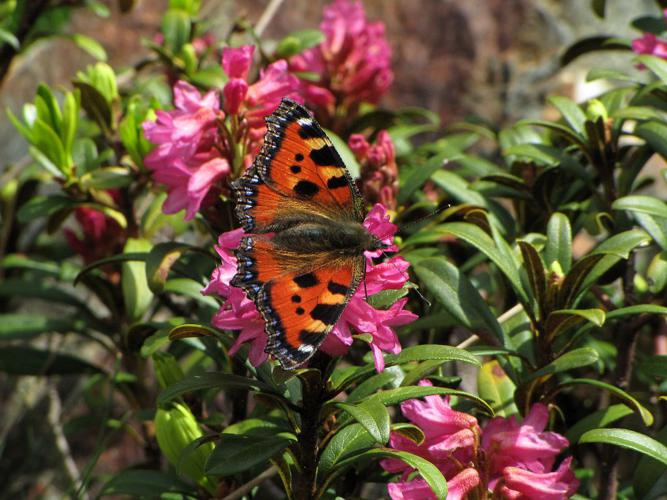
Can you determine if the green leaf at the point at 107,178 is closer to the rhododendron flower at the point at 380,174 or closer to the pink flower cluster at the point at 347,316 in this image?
the rhododendron flower at the point at 380,174

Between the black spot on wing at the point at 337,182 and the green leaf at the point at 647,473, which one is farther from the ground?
the black spot on wing at the point at 337,182

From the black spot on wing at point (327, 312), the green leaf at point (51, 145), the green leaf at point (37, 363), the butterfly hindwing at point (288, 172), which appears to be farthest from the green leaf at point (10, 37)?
the black spot on wing at point (327, 312)

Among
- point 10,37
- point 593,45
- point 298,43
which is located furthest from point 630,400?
point 10,37

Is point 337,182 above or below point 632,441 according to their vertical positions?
above

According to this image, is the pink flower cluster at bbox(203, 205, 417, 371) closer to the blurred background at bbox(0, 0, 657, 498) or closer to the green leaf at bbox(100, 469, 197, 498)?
the green leaf at bbox(100, 469, 197, 498)

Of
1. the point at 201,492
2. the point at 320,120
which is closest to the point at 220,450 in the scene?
the point at 201,492

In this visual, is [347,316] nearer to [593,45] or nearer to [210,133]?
[210,133]
